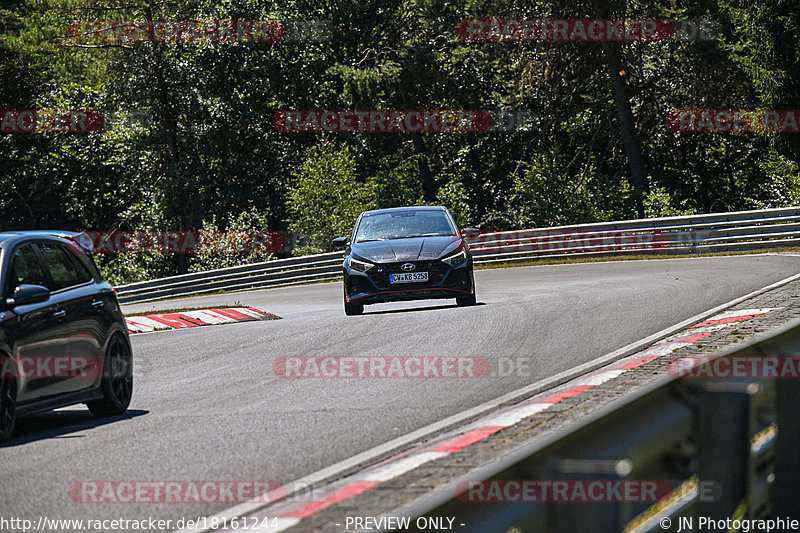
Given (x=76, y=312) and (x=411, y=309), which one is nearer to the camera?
(x=76, y=312)

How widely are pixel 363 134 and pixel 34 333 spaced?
37.7 m

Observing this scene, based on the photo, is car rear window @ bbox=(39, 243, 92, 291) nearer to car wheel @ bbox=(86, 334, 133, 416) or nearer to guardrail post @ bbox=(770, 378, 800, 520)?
car wheel @ bbox=(86, 334, 133, 416)

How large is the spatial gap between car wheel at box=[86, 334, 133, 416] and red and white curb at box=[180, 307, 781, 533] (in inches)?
126

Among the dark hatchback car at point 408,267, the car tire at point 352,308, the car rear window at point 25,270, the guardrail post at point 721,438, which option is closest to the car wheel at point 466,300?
the dark hatchback car at point 408,267

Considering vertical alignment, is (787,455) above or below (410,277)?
above

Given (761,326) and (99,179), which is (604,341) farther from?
(99,179)

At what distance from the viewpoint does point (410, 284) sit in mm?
16516

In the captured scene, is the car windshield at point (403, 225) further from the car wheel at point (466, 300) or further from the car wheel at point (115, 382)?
the car wheel at point (115, 382)

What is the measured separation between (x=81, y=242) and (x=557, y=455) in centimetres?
807

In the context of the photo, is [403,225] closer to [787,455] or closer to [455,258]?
[455,258]

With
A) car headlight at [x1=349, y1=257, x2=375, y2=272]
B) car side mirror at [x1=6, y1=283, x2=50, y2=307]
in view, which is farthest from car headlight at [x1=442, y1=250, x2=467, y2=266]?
car side mirror at [x1=6, y1=283, x2=50, y2=307]

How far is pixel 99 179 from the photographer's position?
49688 mm

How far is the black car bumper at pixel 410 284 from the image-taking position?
16.5 metres

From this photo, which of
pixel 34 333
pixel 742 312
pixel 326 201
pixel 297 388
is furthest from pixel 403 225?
pixel 326 201
